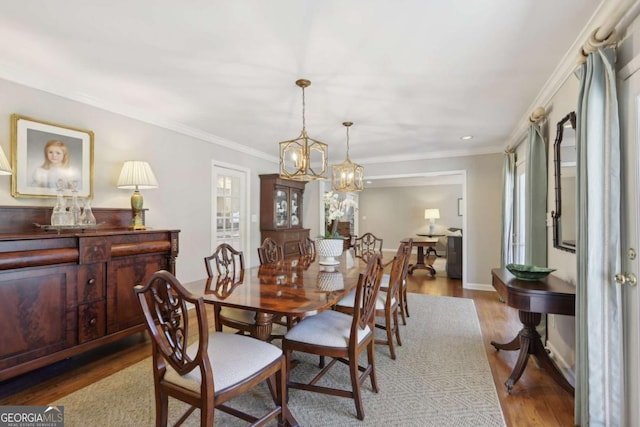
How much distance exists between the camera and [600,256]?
5.16 feet

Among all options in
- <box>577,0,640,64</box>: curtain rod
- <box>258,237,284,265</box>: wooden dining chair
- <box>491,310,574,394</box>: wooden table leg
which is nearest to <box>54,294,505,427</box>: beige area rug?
<box>491,310,574,394</box>: wooden table leg

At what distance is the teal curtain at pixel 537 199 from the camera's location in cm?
275

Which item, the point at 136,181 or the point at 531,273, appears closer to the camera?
the point at 531,273

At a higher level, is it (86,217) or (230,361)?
(86,217)

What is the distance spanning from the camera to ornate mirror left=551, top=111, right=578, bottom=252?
2188 millimetres

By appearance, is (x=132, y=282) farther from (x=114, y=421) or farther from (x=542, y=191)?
(x=542, y=191)

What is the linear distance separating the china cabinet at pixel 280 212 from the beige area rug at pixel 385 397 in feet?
9.13

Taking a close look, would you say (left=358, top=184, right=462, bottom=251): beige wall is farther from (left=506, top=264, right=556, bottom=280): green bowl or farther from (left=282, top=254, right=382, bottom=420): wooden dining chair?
(left=282, top=254, right=382, bottom=420): wooden dining chair

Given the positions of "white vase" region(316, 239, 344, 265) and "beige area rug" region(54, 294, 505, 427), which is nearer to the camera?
"beige area rug" region(54, 294, 505, 427)

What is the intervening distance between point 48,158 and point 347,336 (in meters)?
2.81

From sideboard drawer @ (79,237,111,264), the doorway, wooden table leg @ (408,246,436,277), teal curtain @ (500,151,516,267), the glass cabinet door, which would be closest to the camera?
sideboard drawer @ (79,237,111,264)

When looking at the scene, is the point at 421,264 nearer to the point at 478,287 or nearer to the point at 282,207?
the point at 478,287

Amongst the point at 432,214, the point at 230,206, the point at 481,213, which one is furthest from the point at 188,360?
the point at 432,214

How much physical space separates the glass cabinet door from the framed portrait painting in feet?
9.13
